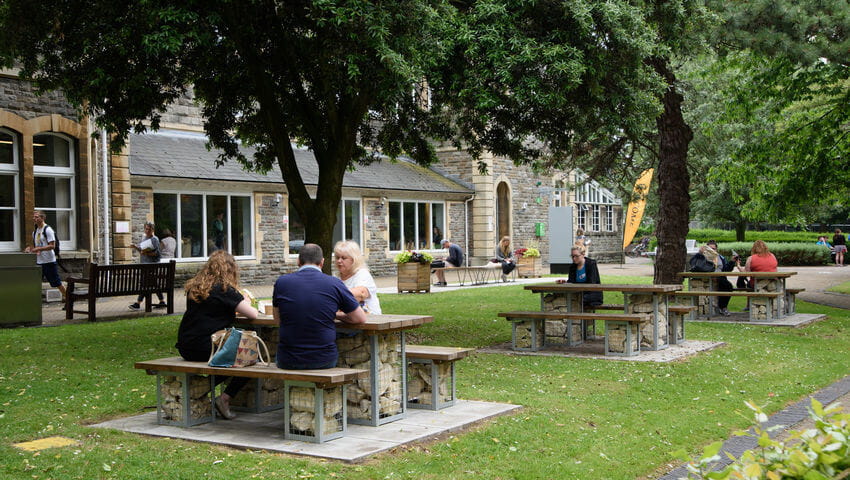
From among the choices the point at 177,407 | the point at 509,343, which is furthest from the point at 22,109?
the point at 177,407

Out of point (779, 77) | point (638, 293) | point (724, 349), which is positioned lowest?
point (724, 349)

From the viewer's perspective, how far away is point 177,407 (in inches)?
271

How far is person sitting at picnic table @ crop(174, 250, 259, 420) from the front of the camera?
22.9ft

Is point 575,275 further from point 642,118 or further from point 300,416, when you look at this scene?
point 300,416

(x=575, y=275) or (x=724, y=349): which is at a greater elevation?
(x=575, y=275)

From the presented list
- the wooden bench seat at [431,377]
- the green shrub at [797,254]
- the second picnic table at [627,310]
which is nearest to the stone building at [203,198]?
the green shrub at [797,254]

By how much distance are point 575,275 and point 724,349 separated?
2387 millimetres

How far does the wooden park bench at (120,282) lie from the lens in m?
14.7

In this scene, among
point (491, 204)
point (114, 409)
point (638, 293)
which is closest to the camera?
point (114, 409)

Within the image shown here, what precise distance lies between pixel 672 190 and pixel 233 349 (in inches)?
501

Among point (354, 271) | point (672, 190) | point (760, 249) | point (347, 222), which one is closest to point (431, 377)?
point (354, 271)

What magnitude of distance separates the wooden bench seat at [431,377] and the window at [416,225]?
22208 millimetres

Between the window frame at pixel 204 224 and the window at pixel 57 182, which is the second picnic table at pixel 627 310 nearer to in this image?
the window at pixel 57 182

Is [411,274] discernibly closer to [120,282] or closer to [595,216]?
[120,282]
